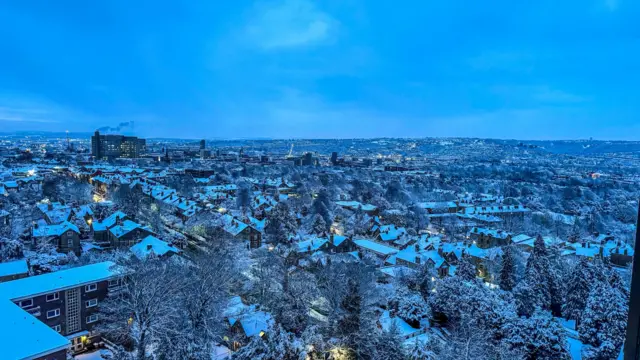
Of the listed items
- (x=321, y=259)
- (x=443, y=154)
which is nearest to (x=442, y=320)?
(x=321, y=259)

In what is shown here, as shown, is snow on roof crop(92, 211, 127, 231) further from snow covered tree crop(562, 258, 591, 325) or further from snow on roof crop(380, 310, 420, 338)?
snow covered tree crop(562, 258, 591, 325)

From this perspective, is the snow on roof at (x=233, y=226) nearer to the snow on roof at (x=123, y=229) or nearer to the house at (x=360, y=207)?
the snow on roof at (x=123, y=229)

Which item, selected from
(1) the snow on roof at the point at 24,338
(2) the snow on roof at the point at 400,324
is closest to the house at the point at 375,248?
(2) the snow on roof at the point at 400,324

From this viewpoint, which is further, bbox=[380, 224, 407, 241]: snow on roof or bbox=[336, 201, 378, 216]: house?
bbox=[336, 201, 378, 216]: house

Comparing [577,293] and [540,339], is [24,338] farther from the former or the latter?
[577,293]

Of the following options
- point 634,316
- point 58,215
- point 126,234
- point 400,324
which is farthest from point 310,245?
point 634,316

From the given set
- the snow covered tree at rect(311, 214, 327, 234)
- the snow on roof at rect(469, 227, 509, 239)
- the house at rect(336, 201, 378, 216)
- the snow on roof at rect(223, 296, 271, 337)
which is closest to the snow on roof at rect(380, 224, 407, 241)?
the snow covered tree at rect(311, 214, 327, 234)
